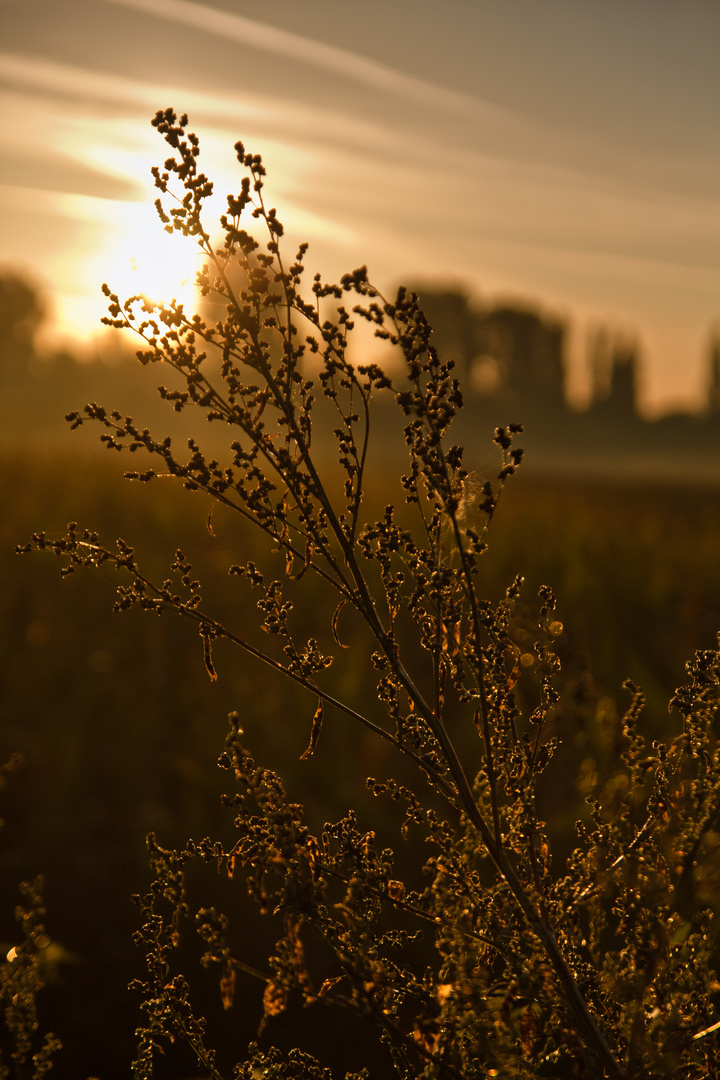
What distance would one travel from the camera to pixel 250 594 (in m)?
7.79

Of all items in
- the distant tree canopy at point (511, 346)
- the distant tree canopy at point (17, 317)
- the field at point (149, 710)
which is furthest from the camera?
the distant tree canopy at point (17, 317)

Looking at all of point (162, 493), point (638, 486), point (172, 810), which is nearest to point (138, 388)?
point (638, 486)

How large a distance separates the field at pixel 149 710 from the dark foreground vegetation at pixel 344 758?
3 centimetres

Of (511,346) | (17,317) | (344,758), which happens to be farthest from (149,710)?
(17,317)

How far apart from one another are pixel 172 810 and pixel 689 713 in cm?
499

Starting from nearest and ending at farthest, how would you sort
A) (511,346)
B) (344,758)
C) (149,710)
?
(344,758) → (149,710) → (511,346)

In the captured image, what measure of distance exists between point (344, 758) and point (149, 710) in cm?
159

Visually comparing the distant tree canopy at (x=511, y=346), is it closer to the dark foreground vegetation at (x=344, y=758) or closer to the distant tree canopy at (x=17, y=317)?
the distant tree canopy at (x=17, y=317)

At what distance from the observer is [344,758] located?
20.1 ft

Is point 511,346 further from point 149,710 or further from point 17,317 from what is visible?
point 149,710

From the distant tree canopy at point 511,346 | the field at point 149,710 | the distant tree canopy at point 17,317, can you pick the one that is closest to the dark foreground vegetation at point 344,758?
the field at point 149,710

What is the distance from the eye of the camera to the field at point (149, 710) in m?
5.10

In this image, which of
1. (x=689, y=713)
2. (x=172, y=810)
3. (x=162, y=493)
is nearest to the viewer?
(x=689, y=713)

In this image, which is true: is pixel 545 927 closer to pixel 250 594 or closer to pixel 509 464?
pixel 509 464
